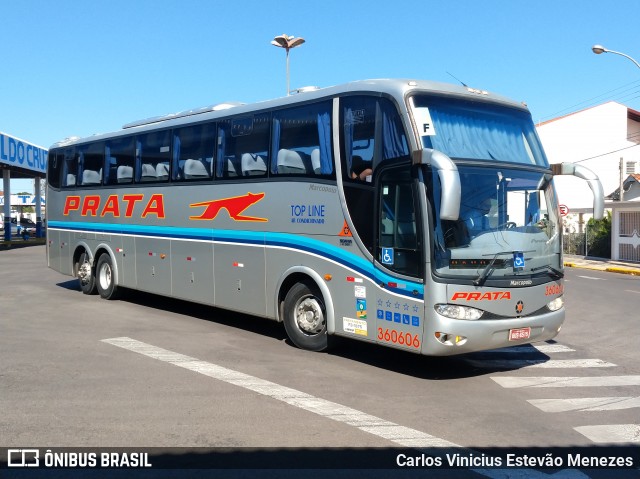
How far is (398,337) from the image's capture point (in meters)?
7.82

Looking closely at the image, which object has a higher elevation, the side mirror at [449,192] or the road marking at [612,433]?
the side mirror at [449,192]

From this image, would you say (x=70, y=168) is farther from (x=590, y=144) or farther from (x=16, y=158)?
(x=590, y=144)

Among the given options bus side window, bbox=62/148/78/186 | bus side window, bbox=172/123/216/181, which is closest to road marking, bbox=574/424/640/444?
A: bus side window, bbox=172/123/216/181

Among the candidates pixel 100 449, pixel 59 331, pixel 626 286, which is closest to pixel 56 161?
pixel 59 331

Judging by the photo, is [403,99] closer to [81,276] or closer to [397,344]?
[397,344]

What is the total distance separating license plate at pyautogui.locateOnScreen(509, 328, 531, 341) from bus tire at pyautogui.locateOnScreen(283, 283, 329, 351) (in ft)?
8.35

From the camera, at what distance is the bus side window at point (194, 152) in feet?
36.6

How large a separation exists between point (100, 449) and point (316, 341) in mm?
4378

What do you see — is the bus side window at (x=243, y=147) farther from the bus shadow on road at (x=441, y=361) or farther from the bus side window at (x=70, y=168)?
the bus side window at (x=70, y=168)

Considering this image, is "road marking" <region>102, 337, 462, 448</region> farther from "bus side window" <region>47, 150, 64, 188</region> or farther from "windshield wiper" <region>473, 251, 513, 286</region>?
"bus side window" <region>47, 150, 64, 188</region>

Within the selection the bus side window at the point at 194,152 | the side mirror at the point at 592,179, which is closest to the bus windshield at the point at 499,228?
the side mirror at the point at 592,179

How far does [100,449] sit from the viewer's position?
522 centimetres

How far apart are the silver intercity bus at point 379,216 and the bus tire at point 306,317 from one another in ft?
0.07

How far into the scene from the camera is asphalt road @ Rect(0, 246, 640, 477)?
570 centimetres
